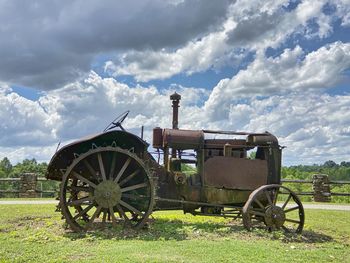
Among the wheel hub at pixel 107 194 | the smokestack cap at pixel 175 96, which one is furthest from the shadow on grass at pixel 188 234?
the smokestack cap at pixel 175 96

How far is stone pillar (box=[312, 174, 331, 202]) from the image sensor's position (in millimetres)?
23672

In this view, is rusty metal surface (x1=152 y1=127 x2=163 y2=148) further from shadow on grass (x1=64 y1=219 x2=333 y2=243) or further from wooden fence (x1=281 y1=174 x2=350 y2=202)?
wooden fence (x1=281 y1=174 x2=350 y2=202)

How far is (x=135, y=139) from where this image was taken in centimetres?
A: 1079

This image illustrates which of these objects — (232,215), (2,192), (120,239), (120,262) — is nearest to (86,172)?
(120,239)

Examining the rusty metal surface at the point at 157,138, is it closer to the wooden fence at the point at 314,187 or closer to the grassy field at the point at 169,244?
the grassy field at the point at 169,244

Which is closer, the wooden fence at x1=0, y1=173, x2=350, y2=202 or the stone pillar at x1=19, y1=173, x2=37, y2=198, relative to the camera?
the wooden fence at x1=0, y1=173, x2=350, y2=202

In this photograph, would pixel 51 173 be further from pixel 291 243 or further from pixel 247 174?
pixel 291 243

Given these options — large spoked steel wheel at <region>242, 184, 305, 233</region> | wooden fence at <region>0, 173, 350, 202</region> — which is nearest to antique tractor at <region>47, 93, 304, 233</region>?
large spoked steel wheel at <region>242, 184, 305, 233</region>

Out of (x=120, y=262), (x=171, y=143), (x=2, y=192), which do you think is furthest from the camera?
(x=2, y=192)

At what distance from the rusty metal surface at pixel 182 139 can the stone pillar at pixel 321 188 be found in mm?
14060

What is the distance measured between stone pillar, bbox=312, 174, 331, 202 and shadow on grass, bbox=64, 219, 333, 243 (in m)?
12.9

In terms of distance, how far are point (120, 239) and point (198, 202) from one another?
2.73m

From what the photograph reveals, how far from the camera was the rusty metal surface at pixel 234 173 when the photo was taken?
1149cm

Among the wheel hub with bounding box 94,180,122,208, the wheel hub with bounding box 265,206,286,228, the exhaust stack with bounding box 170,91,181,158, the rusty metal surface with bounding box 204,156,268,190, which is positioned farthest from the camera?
the exhaust stack with bounding box 170,91,181,158
